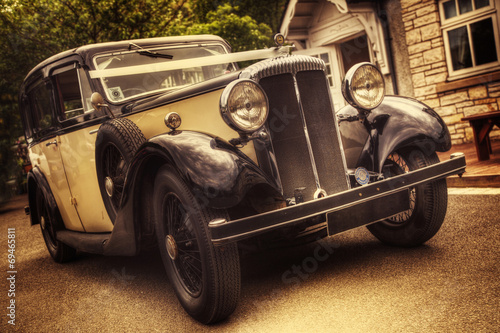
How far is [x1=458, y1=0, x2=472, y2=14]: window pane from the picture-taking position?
7797 millimetres

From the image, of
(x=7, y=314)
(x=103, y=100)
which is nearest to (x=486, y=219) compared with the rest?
(x=103, y=100)

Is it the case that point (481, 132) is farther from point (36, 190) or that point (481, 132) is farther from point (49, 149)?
point (36, 190)

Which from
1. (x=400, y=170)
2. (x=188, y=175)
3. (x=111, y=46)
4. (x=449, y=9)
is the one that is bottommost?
(x=400, y=170)

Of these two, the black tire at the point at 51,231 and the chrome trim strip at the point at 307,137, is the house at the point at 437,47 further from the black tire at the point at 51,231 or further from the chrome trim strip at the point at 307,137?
the black tire at the point at 51,231

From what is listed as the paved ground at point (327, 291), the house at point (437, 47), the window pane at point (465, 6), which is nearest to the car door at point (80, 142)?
the paved ground at point (327, 291)

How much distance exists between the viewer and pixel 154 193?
279 centimetres

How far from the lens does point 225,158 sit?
2383 millimetres

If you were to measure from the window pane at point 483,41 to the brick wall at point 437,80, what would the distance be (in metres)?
0.40

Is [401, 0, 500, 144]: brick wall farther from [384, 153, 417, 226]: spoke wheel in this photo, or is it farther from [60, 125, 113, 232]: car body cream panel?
[60, 125, 113, 232]: car body cream panel

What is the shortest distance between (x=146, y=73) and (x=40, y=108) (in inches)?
55.4

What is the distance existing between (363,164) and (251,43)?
7986 millimetres

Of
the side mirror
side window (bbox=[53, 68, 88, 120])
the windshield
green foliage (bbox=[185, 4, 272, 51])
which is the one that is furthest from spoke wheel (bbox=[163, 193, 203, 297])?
green foliage (bbox=[185, 4, 272, 51])

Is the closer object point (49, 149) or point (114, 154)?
point (114, 154)

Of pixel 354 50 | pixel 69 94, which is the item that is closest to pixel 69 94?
pixel 69 94
